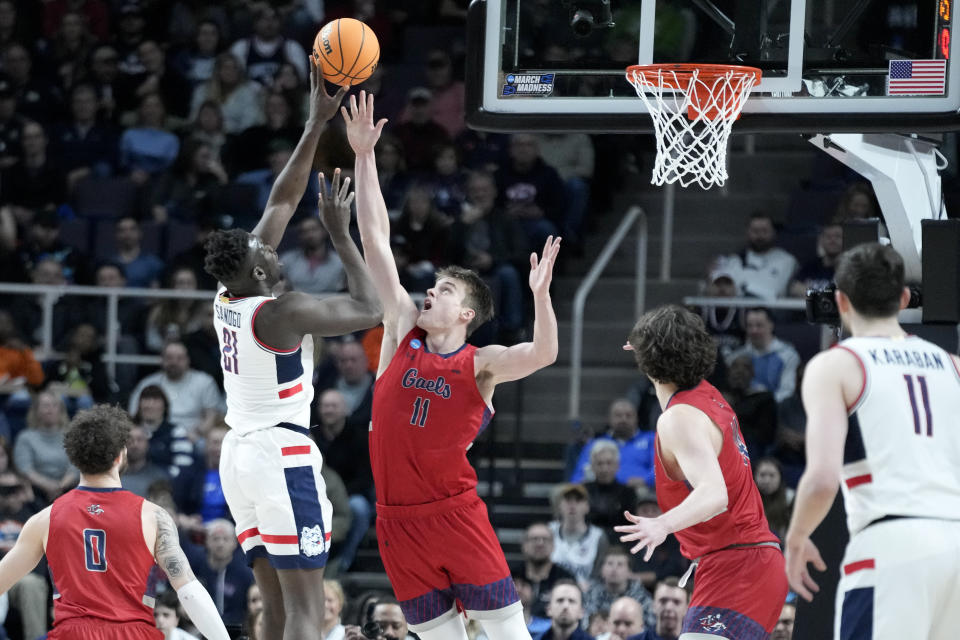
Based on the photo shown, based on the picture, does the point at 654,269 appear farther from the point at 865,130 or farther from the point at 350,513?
the point at 865,130

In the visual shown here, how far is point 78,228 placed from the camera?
12727 mm

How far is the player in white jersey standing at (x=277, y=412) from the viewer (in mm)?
5844

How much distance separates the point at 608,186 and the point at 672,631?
5738 mm

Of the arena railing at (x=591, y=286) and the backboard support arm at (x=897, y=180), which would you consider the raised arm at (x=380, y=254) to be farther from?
the arena railing at (x=591, y=286)

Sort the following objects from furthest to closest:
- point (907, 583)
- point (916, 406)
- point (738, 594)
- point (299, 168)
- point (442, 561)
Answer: point (299, 168) < point (442, 561) < point (738, 594) < point (916, 406) < point (907, 583)

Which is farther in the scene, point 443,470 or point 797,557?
point 443,470

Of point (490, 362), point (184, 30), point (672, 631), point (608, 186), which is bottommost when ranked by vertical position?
point (672, 631)

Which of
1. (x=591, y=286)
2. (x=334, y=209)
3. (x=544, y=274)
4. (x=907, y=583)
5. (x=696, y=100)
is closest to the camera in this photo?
(x=907, y=583)

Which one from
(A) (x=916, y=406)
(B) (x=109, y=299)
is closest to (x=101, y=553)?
(A) (x=916, y=406)

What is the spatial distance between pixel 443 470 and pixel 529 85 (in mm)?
2305

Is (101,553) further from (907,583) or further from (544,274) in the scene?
(907,583)

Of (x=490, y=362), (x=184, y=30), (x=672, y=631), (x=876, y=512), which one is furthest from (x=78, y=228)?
(x=876, y=512)

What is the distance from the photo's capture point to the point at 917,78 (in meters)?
6.60

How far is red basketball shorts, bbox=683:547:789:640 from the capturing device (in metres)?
5.18
